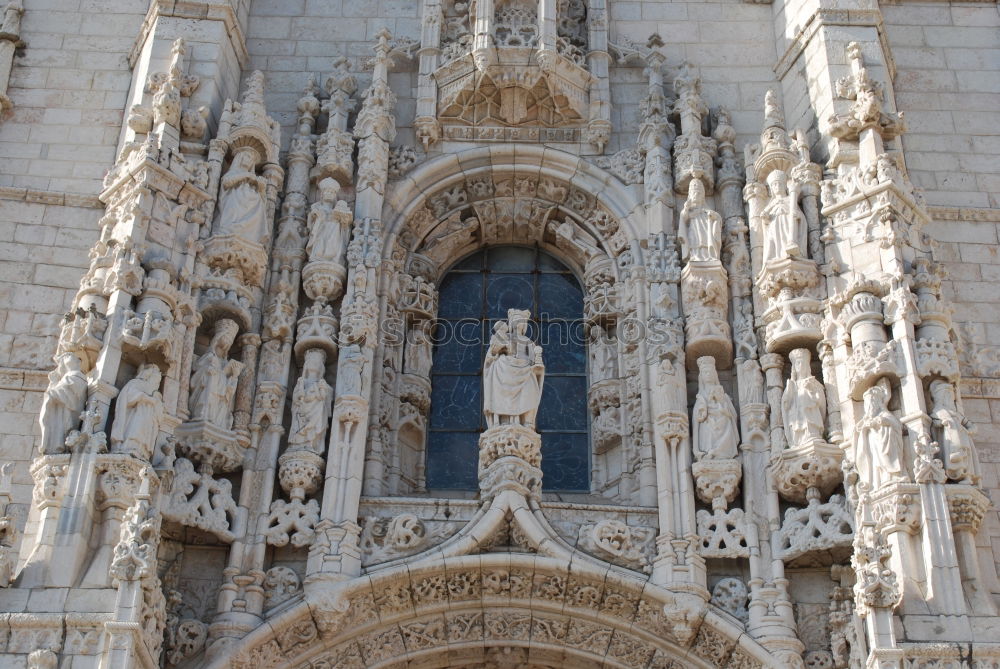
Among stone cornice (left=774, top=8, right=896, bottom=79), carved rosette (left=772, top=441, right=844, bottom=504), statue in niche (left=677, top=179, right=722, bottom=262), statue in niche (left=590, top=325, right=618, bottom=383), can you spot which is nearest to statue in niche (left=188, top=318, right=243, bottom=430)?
statue in niche (left=590, top=325, right=618, bottom=383)

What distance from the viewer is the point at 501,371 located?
41.1ft

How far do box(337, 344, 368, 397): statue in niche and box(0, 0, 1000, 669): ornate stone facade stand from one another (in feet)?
0.17

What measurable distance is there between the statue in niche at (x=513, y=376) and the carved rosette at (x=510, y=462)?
12 cm

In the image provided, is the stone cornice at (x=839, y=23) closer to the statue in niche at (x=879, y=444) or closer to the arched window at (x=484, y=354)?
the arched window at (x=484, y=354)

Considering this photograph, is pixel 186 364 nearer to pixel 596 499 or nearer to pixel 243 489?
pixel 243 489

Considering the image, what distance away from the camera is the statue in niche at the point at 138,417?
1121 cm

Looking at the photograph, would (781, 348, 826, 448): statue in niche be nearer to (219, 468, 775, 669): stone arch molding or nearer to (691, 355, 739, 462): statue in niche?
(691, 355, 739, 462): statue in niche

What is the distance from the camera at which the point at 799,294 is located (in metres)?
12.8

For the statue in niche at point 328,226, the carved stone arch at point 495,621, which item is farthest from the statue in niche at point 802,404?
the statue in niche at point 328,226

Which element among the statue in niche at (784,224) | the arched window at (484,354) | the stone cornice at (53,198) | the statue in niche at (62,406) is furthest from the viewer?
the stone cornice at (53,198)

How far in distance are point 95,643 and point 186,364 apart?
2689 millimetres

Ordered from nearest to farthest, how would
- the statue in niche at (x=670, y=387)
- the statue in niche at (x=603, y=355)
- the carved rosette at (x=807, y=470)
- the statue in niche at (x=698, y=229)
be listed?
the carved rosette at (x=807, y=470) < the statue in niche at (x=670, y=387) < the statue in niche at (x=698, y=229) < the statue in niche at (x=603, y=355)

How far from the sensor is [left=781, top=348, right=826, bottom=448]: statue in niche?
12031 mm

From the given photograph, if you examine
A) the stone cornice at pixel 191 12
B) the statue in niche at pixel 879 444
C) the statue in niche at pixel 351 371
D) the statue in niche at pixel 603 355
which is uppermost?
the stone cornice at pixel 191 12
